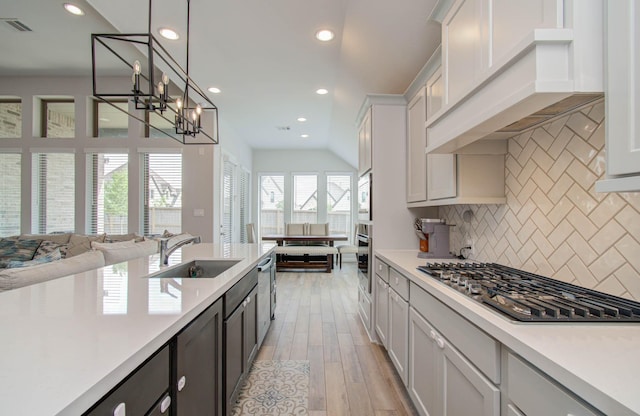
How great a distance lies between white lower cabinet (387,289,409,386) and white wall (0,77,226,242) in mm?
3551

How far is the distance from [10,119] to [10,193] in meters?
1.25

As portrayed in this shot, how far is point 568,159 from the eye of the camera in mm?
1333

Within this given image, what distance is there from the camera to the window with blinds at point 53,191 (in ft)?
15.8

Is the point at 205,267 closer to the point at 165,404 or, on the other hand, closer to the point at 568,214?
the point at 165,404

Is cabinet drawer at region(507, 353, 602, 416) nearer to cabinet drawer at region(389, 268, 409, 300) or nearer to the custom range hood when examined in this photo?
the custom range hood

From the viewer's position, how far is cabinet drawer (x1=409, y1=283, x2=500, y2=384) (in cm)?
93

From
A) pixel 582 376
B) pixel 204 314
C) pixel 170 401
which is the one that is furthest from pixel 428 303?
pixel 170 401

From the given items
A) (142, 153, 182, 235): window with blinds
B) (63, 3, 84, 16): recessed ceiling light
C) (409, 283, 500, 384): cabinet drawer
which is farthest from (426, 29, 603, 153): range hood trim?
(142, 153, 182, 235): window with blinds

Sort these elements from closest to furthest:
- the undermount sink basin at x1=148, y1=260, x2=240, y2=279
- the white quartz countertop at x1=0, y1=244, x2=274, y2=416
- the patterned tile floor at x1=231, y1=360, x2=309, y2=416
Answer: the white quartz countertop at x1=0, y1=244, x2=274, y2=416
the patterned tile floor at x1=231, y1=360, x2=309, y2=416
the undermount sink basin at x1=148, y1=260, x2=240, y2=279

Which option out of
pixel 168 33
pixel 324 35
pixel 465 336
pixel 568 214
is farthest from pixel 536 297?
pixel 168 33

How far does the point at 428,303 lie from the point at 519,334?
66 cm

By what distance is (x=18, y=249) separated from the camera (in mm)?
3809

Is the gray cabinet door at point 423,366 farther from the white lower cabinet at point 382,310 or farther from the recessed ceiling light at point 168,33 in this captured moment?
the recessed ceiling light at point 168,33

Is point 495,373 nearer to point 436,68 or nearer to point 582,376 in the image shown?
point 582,376
